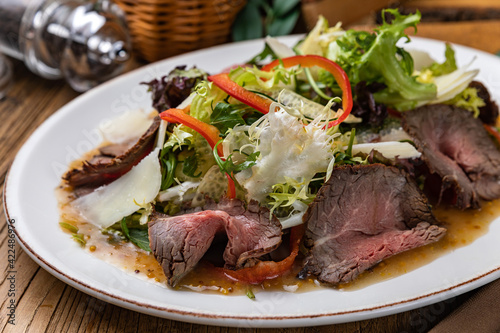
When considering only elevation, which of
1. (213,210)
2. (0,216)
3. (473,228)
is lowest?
(0,216)

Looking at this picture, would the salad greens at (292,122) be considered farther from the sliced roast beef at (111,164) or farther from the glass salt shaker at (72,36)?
the glass salt shaker at (72,36)

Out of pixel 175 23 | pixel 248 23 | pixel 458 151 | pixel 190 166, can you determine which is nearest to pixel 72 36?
pixel 175 23

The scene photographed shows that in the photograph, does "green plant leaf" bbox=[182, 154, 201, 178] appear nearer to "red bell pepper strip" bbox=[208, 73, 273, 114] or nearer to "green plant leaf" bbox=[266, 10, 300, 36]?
"red bell pepper strip" bbox=[208, 73, 273, 114]

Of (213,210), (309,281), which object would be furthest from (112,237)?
(309,281)

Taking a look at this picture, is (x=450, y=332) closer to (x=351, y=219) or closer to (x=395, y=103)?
(x=351, y=219)

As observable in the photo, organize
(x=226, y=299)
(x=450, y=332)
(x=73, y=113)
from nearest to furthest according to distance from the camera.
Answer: (x=450, y=332), (x=226, y=299), (x=73, y=113)

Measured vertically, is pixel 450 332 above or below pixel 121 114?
above

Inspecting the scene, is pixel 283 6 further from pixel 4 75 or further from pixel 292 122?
pixel 292 122
